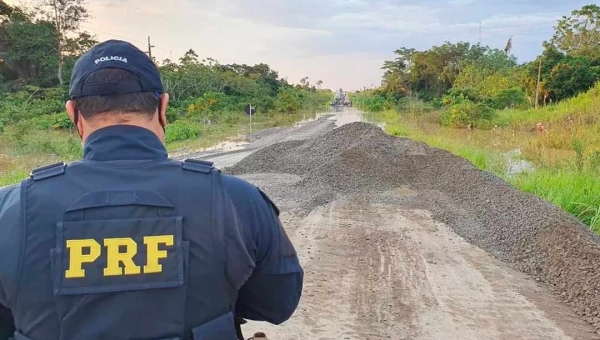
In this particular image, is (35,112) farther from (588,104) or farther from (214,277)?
(214,277)

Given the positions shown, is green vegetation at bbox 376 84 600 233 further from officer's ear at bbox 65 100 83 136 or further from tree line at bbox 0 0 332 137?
tree line at bbox 0 0 332 137

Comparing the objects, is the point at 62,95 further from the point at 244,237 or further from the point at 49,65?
the point at 244,237

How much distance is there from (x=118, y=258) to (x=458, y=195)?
27.1 feet

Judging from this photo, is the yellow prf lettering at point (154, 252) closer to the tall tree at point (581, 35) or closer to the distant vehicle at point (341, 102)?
the tall tree at point (581, 35)

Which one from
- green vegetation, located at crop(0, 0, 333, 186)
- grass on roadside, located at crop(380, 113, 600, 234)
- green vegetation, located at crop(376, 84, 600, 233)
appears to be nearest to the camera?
grass on roadside, located at crop(380, 113, 600, 234)

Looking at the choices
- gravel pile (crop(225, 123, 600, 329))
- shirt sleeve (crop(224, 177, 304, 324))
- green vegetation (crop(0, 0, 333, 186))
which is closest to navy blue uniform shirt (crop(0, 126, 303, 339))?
shirt sleeve (crop(224, 177, 304, 324))

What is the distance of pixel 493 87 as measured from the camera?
Result: 3359 cm

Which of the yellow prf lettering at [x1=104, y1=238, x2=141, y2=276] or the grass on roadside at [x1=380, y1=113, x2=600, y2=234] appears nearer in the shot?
the yellow prf lettering at [x1=104, y1=238, x2=141, y2=276]

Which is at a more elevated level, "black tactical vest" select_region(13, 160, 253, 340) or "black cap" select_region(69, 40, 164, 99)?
"black cap" select_region(69, 40, 164, 99)

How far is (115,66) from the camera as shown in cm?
128

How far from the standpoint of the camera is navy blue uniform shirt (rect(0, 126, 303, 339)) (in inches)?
46.5

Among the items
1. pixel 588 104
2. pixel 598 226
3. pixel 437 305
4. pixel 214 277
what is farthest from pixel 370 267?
pixel 588 104

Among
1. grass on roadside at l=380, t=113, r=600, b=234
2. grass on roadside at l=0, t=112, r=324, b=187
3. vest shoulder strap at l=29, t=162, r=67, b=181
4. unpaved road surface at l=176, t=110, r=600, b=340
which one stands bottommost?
grass on roadside at l=0, t=112, r=324, b=187

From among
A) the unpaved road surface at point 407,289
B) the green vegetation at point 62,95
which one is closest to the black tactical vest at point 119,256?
the unpaved road surface at point 407,289
